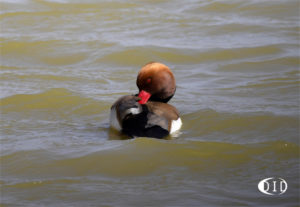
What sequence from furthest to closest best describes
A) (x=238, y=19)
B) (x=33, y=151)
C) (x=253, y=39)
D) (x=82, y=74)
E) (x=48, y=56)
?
(x=238, y=19) → (x=253, y=39) → (x=48, y=56) → (x=82, y=74) → (x=33, y=151)

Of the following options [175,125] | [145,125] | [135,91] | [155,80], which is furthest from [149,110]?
[135,91]

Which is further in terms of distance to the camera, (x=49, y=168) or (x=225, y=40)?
(x=225, y=40)

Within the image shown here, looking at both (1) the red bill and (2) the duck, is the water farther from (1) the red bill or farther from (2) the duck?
(1) the red bill

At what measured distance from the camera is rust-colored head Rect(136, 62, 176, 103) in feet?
18.5

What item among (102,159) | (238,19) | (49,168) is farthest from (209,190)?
(238,19)

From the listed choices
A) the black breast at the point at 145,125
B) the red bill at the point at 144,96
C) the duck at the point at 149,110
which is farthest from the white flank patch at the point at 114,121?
the red bill at the point at 144,96

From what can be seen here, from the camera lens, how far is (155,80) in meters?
5.68

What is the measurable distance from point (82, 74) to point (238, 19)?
3712mm

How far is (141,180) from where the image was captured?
14.5 ft

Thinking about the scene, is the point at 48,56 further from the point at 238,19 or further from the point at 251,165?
the point at 251,165

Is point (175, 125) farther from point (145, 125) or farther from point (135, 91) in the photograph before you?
point (135, 91)

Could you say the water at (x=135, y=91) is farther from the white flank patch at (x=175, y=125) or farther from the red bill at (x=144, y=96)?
the red bill at (x=144, y=96)

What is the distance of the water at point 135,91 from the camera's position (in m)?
4.31

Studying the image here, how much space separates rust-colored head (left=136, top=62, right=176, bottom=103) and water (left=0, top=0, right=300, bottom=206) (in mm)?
498
